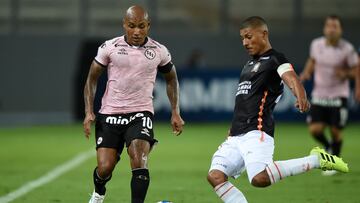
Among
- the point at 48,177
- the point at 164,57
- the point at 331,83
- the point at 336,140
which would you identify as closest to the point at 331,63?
the point at 331,83

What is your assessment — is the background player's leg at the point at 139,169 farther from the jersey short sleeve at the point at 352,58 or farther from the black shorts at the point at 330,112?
the jersey short sleeve at the point at 352,58

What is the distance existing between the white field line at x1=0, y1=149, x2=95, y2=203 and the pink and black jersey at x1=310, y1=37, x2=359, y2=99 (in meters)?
4.31

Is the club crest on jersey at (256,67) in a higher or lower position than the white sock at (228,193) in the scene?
higher

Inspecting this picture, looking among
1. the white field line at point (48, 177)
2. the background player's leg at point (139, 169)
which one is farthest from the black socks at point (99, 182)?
the white field line at point (48, 177)

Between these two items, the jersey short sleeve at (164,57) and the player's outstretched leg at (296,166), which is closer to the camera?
the player's outstretched leg at (296,166)

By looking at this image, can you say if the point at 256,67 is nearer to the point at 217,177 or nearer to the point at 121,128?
the point at 217,177

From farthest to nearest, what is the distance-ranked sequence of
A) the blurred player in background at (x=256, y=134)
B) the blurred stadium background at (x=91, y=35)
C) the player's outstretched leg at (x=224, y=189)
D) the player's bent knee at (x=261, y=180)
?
1. the blurred stadium background at (x=91, y=35)
2. the player's outstretched leg at (x=224, y=189)
3. the blurred player in background at (x=256, y=134)
4. the player's bent knee at (x=261, y=180)

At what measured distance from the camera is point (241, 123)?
9.23m

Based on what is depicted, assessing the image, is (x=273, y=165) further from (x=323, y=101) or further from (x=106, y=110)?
(x=323, y=101)

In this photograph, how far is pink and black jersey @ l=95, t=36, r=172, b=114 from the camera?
969cm

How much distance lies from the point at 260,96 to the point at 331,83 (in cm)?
644

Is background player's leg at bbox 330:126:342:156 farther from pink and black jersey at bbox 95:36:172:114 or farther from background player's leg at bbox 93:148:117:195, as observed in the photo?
background player's leg at bbox 93:148:117:195

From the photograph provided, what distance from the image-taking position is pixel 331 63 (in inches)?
607

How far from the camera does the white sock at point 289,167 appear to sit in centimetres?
891
